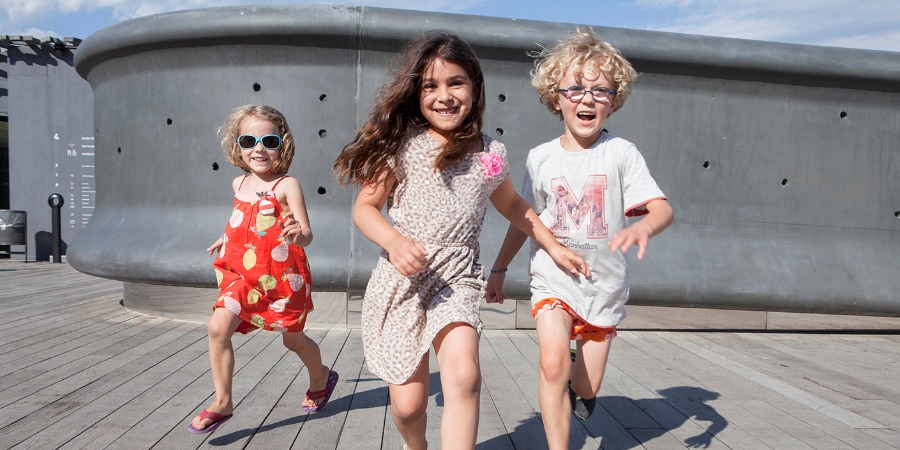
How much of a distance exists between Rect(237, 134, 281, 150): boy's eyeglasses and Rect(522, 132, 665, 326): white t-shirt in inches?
54.5

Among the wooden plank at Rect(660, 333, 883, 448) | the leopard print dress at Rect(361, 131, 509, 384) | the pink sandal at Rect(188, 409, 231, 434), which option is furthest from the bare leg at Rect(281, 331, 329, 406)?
the wooden plank at Rect(660, 333, 883, 448)

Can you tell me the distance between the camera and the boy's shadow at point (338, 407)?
3090mm

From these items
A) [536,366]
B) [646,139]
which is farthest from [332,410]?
[646,139]

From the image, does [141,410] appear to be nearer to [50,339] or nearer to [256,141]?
[256,141]

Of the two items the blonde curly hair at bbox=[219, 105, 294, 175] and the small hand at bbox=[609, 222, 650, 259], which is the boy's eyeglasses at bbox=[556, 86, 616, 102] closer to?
the small hand at bbox=[609, 222, 650, 259]

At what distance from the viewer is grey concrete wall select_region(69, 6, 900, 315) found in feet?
18.7

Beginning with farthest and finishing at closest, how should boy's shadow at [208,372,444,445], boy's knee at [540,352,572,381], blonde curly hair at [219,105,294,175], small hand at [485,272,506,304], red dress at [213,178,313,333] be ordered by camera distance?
1. blonde curly hair at [219,105,294,175]
2. red dress at [213,178,313,333]
3. boy's shadow at [208,372,444,445]
4. small hand at [485,272,506,304]
5. boy's knee at [540,352,572,381]

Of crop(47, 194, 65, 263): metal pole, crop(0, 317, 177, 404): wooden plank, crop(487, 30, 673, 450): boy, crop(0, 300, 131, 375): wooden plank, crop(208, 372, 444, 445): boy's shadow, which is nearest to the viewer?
crop(487, 30, 673, 450): boy

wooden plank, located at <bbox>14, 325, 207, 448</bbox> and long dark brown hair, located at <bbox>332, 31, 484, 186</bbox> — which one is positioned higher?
long dark brown hair, located at <bbox>332, 31, 484, 186</bbox>

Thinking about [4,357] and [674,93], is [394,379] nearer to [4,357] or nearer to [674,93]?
[4,357]

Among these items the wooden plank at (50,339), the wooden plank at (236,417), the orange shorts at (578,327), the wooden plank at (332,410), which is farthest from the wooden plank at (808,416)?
the wooden plank at (50,339)

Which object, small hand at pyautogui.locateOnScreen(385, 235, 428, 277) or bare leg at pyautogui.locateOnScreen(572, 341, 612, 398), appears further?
bare leg at pyautogui.locateOnScreen(572, 341, 612, 398)

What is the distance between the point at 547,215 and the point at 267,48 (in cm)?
370

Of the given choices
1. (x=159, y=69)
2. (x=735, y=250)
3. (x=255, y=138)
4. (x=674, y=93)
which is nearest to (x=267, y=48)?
(x=159, y=69)
